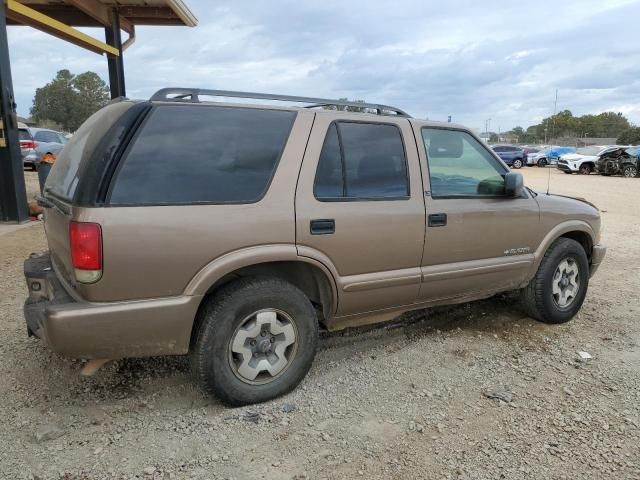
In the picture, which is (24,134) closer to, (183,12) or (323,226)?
(183,12)

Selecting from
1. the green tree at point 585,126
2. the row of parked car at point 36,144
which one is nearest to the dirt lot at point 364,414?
the row of parked car at point 36,144

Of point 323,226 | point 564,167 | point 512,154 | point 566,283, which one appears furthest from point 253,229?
point 512,154

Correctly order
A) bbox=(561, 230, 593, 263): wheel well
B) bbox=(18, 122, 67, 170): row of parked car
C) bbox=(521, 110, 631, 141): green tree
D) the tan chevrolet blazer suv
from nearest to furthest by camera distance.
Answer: the tan chevrolet blazer suv
bbox=(561, 230, 593, 263): wheel well
bbox=(18, 122, 67, 170): row of parked car
bbox=(521, 110, 631, 141): green tree

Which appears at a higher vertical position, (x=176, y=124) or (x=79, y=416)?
(x=176, y=124)

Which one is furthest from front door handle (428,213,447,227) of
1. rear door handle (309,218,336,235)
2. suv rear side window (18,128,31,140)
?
suv rear side window (18,128,31,140)

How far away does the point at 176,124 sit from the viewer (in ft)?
9.15

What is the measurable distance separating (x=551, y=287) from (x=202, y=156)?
128 inches

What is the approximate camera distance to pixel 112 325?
103 inches

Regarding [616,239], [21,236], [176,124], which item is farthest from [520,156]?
[176,124]

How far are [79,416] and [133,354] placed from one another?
588mm

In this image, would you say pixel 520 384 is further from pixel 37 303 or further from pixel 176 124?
pixel 37 303

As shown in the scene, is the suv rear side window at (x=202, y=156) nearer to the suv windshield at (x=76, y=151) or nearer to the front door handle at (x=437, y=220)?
the suv windshield at (x=76, y=151)

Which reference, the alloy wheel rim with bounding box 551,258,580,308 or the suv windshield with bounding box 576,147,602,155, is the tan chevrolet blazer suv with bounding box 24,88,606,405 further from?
the suv windshield with bounding box 576,147,602,155

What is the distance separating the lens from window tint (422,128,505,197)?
368 centimetres
